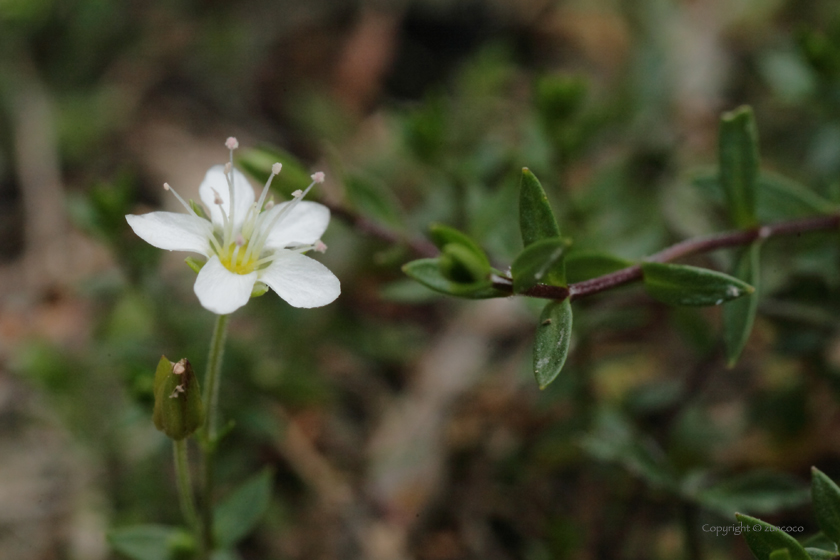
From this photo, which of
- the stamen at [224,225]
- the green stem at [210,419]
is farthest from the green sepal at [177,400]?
the stamen at [224,225]

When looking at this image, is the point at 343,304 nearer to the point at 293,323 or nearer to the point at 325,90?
the point at 293,323

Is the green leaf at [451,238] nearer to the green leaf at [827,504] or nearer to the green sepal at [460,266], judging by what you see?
the green sepal at [460,266]

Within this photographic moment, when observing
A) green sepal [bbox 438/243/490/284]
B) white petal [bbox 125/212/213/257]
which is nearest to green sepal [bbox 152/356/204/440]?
white petal [bbox 125/212/213/257]

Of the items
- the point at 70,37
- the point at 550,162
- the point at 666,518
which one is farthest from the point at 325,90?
the point at 666,518

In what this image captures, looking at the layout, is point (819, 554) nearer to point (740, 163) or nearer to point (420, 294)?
point (740, 163)

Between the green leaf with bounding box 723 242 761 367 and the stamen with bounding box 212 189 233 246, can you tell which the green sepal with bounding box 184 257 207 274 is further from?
the green leaf with bounding box 723 242 761 367

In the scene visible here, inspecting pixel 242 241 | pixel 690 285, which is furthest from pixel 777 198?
pixel 242 241

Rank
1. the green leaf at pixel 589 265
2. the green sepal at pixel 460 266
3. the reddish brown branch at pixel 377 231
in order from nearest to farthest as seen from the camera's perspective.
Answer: the green sepal at pixel 460 266 < the green leaf at pixel 589 265 < the reddish brown branch at pixel 377 231
